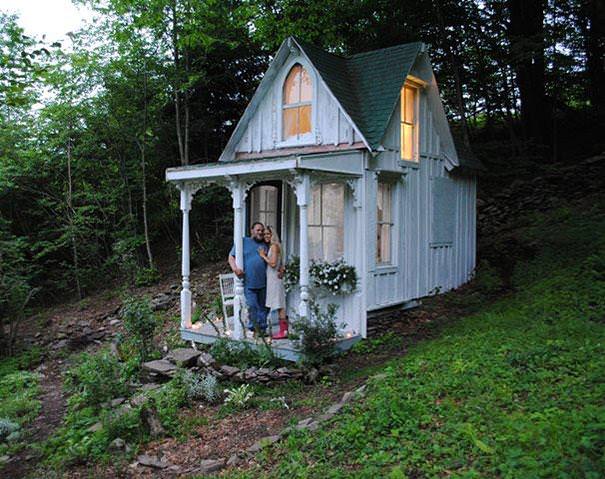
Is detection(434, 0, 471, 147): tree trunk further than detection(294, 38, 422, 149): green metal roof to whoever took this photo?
Yes

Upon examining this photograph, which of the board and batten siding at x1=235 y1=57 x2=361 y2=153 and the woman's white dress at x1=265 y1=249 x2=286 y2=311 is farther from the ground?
the board and batten siding at x1=235 y1=57 x2=361 y2=153

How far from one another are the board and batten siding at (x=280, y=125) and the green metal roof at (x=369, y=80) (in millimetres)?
202

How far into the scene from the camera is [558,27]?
1496 centimetres

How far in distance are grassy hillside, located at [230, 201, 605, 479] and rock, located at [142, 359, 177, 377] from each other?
10.0 feet

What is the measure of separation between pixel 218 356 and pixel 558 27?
14.1 metres

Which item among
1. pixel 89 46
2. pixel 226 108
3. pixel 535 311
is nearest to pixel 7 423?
pixel 535 311

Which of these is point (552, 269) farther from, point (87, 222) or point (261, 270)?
point (87, 222)

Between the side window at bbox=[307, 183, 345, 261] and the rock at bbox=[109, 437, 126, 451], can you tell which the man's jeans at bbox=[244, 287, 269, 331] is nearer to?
the side window at bbox=[307, 183, 345, 261]

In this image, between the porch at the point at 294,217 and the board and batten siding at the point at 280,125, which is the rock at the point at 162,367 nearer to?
the porch at the point at 294,217

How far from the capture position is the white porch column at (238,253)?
8.14 metres

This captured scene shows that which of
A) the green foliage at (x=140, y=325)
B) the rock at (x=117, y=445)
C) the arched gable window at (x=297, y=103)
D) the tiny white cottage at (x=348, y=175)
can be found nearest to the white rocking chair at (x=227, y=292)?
the tiny white cottage at (x=348, y=175)

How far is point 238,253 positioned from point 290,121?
2.88 metres

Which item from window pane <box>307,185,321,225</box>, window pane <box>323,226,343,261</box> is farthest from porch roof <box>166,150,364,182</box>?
window pane <box>323,226,343,261</box>

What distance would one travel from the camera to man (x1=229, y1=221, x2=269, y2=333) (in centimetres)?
814
